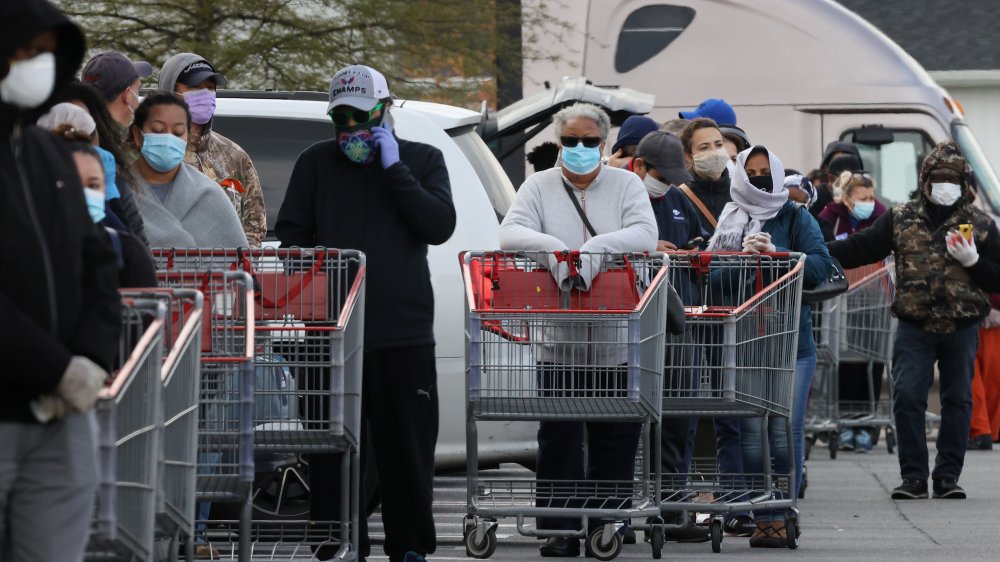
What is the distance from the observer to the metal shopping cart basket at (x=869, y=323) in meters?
15.3

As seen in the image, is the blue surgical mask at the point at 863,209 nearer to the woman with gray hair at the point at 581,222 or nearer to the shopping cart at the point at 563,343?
the woman with gray hair at the point at 581,222

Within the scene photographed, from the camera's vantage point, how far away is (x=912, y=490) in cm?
1220

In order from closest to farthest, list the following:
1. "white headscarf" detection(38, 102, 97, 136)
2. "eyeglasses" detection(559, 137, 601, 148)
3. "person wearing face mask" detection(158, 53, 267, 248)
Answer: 1. "white headscarf" detection(38, 102, 97, 136)
2. "person wearing face mask" detection(158, 53, 267, 248)
3. "eyeglasses" detection(559, 137, 601, 148)

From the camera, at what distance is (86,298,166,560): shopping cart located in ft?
15.8

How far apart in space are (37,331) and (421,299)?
349cm

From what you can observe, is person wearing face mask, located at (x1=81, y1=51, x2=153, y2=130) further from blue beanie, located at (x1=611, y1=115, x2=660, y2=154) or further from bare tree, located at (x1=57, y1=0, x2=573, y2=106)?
bare tree, located at (x1=57, y1=0, x2=573, y2=106)

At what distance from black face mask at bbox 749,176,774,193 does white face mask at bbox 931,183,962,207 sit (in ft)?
7.76

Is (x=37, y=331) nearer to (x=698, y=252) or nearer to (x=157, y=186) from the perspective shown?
(x=157, y=186)

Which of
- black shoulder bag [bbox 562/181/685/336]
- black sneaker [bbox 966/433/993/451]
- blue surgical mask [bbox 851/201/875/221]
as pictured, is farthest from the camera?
black sneaker [bbox 966/433/993/451]

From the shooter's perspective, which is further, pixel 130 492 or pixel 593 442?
pixel 593 442

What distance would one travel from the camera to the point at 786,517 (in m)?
9.53

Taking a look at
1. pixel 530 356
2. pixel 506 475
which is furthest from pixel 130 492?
pixel 506 475

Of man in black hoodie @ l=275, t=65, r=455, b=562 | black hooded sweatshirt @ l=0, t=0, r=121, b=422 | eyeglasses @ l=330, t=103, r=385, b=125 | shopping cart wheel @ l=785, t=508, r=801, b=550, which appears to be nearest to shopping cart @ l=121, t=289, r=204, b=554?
black hooded sweatshirt @ l=0, t=0, r=121, b=422

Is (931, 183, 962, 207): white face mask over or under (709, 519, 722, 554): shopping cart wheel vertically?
over
